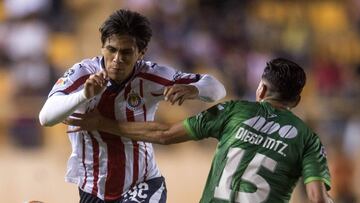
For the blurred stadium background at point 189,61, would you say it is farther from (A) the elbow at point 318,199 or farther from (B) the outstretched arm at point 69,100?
(A) the elbow at point 318,199

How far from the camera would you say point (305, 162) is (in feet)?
17.9

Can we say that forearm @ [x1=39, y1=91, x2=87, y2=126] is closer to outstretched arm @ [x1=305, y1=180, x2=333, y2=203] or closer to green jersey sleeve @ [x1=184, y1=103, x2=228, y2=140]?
green jersey sleeve @ [x1=184, y1=103, x2=228, y2=140]

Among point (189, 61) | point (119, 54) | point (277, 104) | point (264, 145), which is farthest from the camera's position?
point (189, 61)

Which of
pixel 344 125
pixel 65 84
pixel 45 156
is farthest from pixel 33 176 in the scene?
pixel 65 84

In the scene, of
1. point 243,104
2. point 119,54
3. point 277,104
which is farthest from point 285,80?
point 119,54

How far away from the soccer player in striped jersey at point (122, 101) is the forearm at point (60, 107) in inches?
4.5

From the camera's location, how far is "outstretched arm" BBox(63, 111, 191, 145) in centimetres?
569

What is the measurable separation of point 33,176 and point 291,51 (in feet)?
13.9

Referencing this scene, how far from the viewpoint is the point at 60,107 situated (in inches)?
229

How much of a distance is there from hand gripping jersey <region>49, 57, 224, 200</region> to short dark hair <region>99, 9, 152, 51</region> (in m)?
0.20

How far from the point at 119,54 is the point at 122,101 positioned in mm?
352

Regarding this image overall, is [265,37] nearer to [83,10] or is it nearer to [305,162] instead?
[83,10]

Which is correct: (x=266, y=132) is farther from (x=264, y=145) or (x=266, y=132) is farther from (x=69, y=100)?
(x=69, y=100)

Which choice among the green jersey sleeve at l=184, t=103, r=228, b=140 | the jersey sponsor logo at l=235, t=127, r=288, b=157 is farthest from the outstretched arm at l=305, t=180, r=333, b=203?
the green jersey sleeve at l=184, t=103, r=228, b=140
